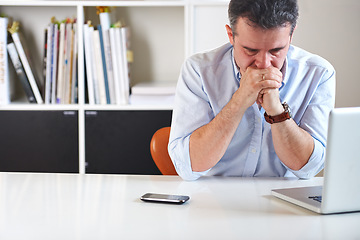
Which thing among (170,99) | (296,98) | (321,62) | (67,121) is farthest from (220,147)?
(67,121)

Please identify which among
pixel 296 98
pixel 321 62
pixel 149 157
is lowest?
pixel 149 157

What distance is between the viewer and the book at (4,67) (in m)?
2.70

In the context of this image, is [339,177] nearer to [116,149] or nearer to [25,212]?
[25,212]

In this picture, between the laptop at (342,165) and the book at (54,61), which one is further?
the book at (54,61)

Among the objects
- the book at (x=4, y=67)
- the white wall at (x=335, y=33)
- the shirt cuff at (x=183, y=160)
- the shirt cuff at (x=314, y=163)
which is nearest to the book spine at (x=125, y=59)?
the book at (x=4, y=67)

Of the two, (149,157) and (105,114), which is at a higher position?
(105,114)

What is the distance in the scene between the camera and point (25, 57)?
2744 millimetres

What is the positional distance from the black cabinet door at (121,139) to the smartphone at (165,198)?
1.38 metres

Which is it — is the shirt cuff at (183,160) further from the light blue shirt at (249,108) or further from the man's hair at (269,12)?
the man's hair at (269,12)

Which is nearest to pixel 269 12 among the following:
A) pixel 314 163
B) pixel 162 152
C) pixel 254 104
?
pixel 254 104

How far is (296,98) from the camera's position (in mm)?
1724

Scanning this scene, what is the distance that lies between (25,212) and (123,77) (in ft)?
5.07

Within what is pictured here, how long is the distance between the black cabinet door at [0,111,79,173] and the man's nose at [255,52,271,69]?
1426 mm

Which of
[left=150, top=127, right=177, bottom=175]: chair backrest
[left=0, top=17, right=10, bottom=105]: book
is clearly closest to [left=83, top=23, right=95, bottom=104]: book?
[left=0, top=17, right=10, bottom=105]: book
